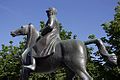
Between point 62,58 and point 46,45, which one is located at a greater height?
point 46,45

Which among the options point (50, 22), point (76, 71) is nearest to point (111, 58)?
point (76, 71)

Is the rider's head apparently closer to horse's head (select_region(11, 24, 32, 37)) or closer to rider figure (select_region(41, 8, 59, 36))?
Answer: rider figure (select_region(41, 8, 59, 36))

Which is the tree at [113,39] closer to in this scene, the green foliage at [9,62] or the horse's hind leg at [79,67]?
the green foliage at [9,62]

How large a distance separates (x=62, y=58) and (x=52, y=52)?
0.31 meters

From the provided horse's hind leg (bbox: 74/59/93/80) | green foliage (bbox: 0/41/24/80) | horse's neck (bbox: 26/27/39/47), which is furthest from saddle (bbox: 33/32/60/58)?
green foliage (bbox: 0/41/24/80)

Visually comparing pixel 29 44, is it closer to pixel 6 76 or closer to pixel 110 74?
pixel 110 74

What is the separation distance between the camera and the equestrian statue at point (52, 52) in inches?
294

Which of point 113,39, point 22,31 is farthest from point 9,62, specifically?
point 22,31

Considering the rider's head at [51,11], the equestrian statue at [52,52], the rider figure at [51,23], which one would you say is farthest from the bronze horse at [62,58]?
the rider's head at [51,11]

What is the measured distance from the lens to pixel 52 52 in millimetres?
7691

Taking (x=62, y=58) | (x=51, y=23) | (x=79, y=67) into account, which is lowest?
(x=79, y=67)

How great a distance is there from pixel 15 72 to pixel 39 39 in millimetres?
23295

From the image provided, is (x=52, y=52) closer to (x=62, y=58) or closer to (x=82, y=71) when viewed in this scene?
(x=62, y=58)

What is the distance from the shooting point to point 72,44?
762cm
